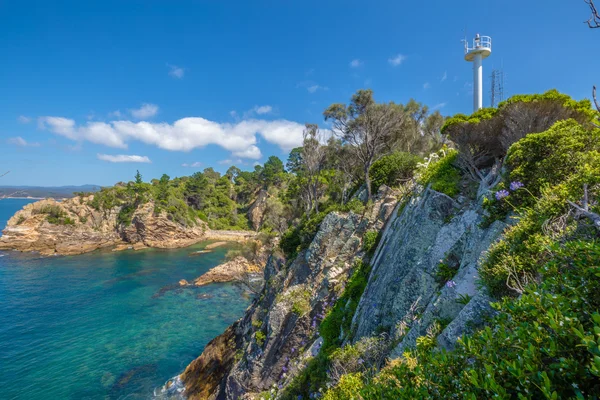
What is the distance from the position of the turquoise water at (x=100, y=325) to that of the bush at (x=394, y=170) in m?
20.6

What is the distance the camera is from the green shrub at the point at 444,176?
9.20m

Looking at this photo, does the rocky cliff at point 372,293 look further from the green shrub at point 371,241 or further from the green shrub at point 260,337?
the green shrub at point 371,241

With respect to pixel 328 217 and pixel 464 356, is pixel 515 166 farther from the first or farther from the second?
pixel 328 217

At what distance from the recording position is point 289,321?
594 inches

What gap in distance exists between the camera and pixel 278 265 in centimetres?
2325

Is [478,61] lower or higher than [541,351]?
higher

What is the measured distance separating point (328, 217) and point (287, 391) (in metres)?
10.1

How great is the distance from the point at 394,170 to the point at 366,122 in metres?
4.06

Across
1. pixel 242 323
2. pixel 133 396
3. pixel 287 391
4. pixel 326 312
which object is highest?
pixel 326 312

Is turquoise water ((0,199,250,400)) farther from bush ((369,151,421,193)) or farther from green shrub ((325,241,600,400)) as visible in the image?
green shrub ((325,241,600,400))

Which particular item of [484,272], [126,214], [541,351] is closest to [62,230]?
[126,214]

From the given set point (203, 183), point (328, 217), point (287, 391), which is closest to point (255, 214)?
point (203, 183)

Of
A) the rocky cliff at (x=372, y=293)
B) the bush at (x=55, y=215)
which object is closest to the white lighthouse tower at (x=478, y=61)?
the rocky cliff at (x=372, y=293)

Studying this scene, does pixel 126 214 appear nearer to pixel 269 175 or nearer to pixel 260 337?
pixel 269 175
